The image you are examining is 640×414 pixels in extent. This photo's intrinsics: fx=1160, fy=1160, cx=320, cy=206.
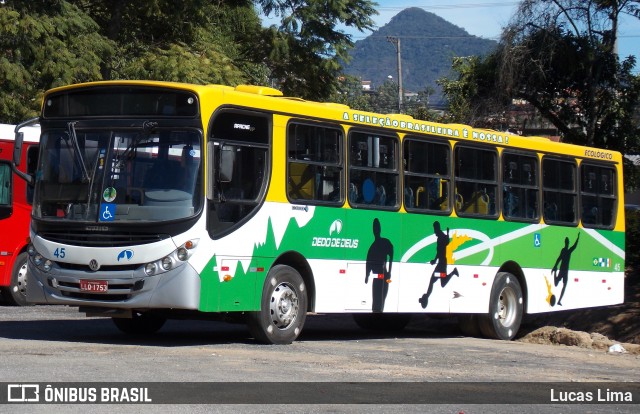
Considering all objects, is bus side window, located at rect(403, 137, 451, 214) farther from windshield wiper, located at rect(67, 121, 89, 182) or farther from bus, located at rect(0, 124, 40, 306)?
bus, located at rect(0, 124, 40, 306)

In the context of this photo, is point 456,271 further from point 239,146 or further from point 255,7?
point 255,7

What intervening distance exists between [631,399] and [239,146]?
17.1 feet

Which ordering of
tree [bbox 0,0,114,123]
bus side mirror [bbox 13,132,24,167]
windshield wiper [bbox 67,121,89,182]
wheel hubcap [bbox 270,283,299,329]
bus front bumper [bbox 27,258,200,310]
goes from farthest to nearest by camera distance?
tree [bbox 0,0,114,123] → wheel hubcap [bbox 270,283,299,329] → bus side mirror [bbox 13,132,24,167] → windshield wiper [bbox 67,121,89,182] → bus front bumper [bbox 27,258,200,310]

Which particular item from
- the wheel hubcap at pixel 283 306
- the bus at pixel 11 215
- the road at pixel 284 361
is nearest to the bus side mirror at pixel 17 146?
the road at pixel 284 361

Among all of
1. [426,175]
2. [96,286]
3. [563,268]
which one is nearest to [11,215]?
[96,286]

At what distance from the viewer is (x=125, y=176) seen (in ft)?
42.4

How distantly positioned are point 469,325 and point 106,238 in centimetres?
722

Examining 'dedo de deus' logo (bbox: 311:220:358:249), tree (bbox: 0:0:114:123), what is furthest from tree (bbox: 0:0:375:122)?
'dedo de deus' logo (bbox: 311:220:358:249)

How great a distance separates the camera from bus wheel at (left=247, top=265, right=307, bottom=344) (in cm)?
1365

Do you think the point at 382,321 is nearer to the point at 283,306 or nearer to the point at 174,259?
the point at 283,306

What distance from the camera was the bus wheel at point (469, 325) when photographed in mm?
18062

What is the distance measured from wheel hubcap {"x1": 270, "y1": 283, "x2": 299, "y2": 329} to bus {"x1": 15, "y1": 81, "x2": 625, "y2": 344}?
0.9 inches

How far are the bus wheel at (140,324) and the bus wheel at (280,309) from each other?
6.35 ft

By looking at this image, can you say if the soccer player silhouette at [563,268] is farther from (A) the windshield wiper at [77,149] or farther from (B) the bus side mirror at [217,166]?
(A) the windshield wiper at [77,149]
